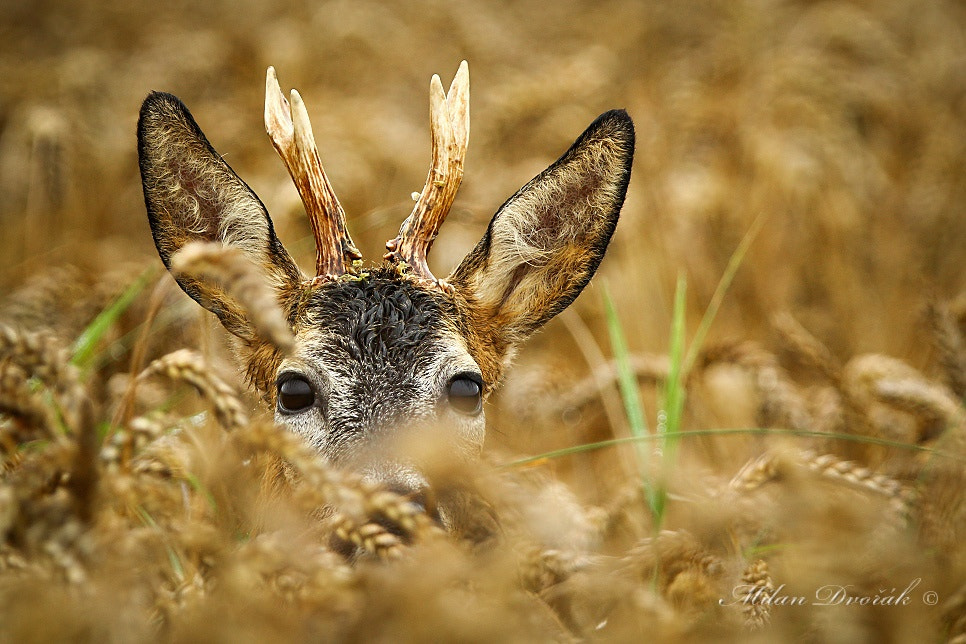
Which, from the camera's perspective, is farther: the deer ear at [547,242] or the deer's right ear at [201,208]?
the deer ear at [547,242]

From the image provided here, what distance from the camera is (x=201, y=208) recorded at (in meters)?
3.56

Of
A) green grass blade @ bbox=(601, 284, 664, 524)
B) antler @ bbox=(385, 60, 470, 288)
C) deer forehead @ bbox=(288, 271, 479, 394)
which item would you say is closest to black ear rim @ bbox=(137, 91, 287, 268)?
deer forehead @ bbox=(288, 271, 479, 394)

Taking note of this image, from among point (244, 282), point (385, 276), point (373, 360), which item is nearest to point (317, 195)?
point (385, 276)

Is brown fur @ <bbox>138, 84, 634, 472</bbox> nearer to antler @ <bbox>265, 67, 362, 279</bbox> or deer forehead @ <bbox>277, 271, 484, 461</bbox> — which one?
deer forehead @ <bbox>277, 271, 484, 461</bbox>

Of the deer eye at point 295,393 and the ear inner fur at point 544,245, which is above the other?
the ear inner fur at point 544,245

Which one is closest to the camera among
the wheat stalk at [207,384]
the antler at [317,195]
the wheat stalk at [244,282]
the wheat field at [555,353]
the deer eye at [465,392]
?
the wheat stalk at [244,282]

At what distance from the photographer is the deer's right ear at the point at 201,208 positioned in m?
3.30

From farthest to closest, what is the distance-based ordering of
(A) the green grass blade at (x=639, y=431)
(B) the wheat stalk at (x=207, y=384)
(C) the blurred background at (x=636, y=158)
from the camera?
(C) the blurred background at (x=636, y=158) < (A) the green grass blade at (x=639, y=431) < (B) the wheat stalk at (x=207, y=384)

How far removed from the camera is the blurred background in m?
5.71

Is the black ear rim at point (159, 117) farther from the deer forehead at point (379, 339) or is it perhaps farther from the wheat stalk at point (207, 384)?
the wheat stalk at point (207, 384)

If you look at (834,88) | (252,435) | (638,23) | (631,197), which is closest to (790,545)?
(252,435)

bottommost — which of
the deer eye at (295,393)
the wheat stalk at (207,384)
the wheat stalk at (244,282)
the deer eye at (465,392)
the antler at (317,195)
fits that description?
the deer eye at (465,392)

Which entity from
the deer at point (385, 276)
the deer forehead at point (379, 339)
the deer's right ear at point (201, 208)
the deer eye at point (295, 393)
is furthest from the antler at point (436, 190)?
the deer eye at point (295, 393)

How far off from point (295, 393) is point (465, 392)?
65 centimetres
